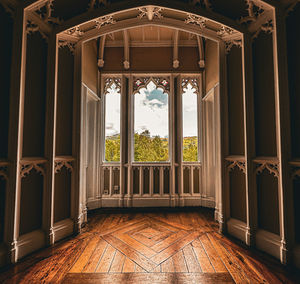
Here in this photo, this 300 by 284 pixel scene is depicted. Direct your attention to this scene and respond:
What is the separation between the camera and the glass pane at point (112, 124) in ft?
12.0

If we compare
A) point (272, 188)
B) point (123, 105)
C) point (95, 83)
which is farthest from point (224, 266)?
point (95, 83)

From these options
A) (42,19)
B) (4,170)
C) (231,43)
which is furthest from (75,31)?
(231,43)

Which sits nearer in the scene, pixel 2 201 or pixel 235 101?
pixel 2 201

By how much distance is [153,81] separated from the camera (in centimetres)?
371

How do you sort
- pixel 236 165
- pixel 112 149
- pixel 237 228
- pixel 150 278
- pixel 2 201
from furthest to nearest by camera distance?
1. pixel 112 149
2. pixel 236 165
3. pixel 237 228
4. pixel 2 201
5. pixel 150 278

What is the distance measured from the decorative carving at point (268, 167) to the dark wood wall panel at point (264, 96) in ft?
0.39

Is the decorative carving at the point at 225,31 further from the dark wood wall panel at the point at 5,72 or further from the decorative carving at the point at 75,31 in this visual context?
the dark wood wall panel at the point at 5,72

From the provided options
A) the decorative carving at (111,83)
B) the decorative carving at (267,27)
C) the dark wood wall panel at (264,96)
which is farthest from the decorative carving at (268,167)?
the decorative carving at (111,83)

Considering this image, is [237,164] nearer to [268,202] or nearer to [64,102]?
[268,202]

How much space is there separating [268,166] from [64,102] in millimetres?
2637

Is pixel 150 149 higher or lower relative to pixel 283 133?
lower

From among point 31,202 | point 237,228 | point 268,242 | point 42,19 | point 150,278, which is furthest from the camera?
point 237,228

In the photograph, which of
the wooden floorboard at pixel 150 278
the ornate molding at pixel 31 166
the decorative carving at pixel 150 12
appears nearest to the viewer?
the wooden floorboard at pixel 150 278

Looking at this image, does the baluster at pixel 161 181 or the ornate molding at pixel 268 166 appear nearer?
the ornate molding at pixel 268 166
